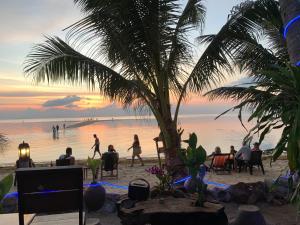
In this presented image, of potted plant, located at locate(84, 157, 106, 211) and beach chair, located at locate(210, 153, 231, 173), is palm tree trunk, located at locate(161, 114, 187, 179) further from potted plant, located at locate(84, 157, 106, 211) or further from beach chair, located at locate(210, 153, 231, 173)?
beach chair, located at locate(210, 153, 231, 173)

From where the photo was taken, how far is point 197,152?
15.9ft

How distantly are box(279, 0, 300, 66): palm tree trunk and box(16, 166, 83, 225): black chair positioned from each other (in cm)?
228

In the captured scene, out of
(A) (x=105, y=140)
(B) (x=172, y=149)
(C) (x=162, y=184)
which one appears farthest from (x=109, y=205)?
(A) (x=105, y=140)

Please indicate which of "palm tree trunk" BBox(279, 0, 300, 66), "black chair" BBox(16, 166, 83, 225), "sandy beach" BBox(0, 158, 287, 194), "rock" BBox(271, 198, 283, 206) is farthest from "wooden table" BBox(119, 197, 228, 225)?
"sandy beach" BBox(0, 158, 287, 194)

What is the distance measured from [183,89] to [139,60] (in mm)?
1350

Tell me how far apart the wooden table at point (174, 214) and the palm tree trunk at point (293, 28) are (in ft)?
8.19

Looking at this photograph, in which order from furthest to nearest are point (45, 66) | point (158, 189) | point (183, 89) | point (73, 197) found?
point (183, 89) → point (45, 66) → point (158, 189) → point (73, 197)

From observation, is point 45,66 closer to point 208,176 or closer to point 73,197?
point 73,197

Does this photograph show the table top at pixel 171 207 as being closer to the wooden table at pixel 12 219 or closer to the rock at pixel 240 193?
the wooden table at pixel 12 219

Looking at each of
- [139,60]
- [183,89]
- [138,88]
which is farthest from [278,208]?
[139,60]

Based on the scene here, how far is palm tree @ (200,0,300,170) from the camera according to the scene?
8.80 feet

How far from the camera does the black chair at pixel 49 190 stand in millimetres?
2988

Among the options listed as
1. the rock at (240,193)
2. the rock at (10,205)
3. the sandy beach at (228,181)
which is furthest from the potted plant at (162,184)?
the rock at (10,205)

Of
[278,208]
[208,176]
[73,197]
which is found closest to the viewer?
[73,197]
